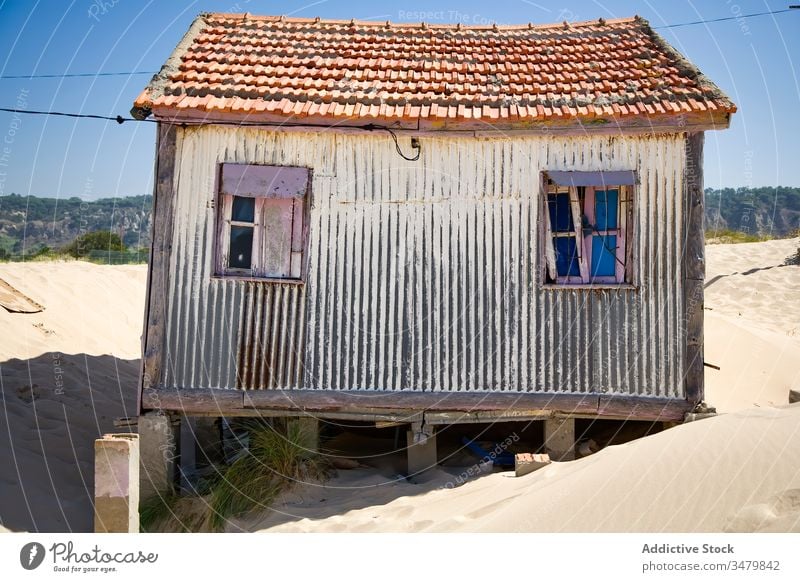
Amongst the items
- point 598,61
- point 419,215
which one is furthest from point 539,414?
point 598,61

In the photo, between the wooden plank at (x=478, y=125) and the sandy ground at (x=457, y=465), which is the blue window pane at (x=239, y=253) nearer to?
the wooden plank at (x=478, y=125)

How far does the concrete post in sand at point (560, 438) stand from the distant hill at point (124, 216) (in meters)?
37.9

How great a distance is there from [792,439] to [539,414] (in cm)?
359

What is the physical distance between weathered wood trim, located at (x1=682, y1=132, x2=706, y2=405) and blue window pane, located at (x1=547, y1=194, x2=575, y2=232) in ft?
4.50

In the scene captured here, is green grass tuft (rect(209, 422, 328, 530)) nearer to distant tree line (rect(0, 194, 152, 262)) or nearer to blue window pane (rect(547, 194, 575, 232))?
blue window pane (rect(547, 194, 575, 232))

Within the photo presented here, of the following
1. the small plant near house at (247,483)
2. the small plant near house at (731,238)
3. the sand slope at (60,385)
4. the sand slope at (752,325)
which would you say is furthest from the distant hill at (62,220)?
the small plant near house at (247,483)

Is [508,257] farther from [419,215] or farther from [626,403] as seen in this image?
[626,403]

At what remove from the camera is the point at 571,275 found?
30.7 ft

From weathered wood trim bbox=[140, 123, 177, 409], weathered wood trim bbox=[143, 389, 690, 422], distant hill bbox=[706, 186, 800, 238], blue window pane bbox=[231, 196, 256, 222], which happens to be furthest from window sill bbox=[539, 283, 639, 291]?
distant hill bbox=[706, 186, 800, 238]

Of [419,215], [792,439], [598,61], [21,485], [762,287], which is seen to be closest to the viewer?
[792,439]

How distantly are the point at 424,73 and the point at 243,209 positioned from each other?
9.82 ft

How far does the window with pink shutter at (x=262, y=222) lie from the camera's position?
9.17 metres

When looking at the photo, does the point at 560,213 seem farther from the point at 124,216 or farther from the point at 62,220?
the point at 124,216

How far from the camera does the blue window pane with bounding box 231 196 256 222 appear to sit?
9320 millimetres
